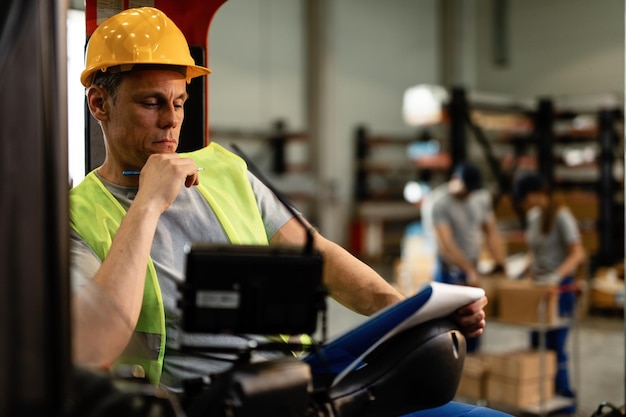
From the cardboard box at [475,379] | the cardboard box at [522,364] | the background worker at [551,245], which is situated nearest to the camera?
the cardboard box at [522,364]

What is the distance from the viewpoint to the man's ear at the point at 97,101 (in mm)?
1363

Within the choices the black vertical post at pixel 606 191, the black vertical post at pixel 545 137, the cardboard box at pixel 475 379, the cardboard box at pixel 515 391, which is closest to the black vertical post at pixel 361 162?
the black vertical post at pixel 545 137

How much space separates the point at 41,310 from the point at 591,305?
28.0ft

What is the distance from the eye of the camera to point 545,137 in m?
9.90

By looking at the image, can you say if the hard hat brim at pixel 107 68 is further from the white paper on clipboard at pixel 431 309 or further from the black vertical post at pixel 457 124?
the black vertical post at pixel 457 124

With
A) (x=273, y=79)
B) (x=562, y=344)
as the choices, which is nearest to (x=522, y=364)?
(x=562, y=344)

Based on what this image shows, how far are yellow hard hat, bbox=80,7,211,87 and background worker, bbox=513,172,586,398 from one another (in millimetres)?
4424

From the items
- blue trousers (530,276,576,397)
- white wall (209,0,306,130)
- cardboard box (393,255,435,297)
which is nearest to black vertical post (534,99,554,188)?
cardboard box (393,255,435,297)

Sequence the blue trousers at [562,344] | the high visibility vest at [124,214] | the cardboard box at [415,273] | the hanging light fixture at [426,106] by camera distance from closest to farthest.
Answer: the high visibility vest at [124,214] < the blue trousers at [562,344] < the cardboard box at [415,273] < the hanging light fixture at [426,106]

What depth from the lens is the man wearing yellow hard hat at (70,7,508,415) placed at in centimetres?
125

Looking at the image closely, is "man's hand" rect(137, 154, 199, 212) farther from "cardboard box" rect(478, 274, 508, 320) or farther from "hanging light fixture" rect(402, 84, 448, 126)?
"hanging light fixture" rect(402, 84, 448, 126)

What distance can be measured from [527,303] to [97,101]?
406cm

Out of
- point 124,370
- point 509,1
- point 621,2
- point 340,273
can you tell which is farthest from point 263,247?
point 509,1

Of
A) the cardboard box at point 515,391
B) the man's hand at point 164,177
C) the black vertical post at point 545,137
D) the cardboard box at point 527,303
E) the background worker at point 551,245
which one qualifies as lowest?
the cardboard box at point 515,391
